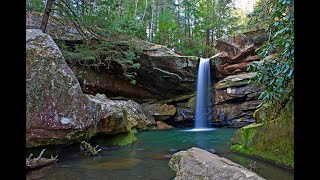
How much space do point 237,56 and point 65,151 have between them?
1375 cm

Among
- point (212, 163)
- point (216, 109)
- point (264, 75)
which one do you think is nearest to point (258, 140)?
point (264, 75)

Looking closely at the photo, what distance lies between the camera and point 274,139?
20.7 ft

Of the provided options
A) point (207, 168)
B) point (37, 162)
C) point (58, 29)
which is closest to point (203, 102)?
point (58, 29)

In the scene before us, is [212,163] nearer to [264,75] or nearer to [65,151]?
[264,75]

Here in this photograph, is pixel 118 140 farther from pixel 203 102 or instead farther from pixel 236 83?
pixel 203 102

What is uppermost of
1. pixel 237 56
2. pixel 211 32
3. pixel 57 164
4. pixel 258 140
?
pixel 211 32

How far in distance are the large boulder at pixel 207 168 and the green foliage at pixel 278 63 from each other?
191 cm

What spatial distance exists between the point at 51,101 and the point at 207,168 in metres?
4.08

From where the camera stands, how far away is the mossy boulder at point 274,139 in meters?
5.80

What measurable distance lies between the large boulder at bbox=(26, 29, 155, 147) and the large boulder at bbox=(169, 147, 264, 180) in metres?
2.93

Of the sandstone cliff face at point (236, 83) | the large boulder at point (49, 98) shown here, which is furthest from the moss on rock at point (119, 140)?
the sandstone cliff face at point (236, 83)

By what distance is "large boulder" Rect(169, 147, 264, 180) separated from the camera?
13.3 feet

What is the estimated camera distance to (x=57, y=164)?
258 inches
